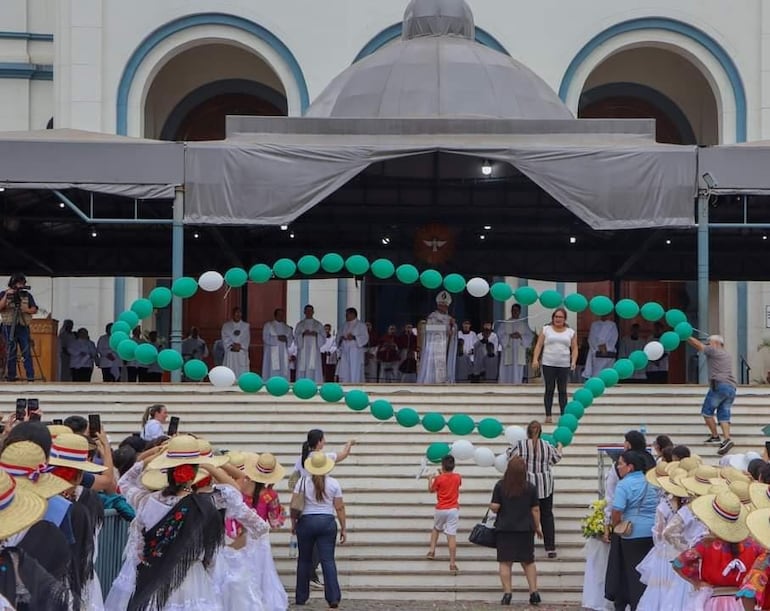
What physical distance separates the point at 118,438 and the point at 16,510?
444 inches

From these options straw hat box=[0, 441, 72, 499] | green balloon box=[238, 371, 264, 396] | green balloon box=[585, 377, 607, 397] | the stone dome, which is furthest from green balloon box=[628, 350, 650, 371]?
the stone dome

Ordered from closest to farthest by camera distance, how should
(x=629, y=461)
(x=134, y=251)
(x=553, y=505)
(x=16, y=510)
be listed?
(x=16, y=510) < (x=629, y=461) < (x=553, y=505) < (x=134, y=251)

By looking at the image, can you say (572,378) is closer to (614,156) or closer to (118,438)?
(614,156)

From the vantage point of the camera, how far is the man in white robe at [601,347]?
89.9ft

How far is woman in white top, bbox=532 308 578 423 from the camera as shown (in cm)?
1780

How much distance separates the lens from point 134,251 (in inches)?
1154

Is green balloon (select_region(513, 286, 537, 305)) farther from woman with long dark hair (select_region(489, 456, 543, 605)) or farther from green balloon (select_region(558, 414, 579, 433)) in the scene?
woman with long dark hair (select_region(489, 456, 543, 605))

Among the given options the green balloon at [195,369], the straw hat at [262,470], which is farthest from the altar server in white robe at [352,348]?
the straw hat at [262,470]

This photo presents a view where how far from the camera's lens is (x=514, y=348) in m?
26.1

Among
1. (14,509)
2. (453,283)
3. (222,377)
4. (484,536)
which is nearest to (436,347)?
(453,283)

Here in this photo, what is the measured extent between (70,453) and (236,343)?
1748cm

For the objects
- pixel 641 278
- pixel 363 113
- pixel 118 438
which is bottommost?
pixel 118 438

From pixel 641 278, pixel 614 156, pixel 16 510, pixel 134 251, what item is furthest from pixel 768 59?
pixel 16 510

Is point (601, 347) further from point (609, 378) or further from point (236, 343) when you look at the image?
point (609, 378)
